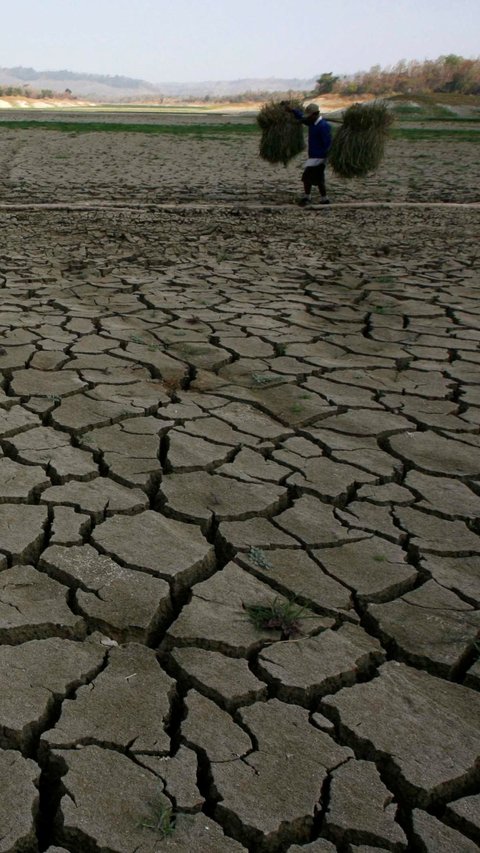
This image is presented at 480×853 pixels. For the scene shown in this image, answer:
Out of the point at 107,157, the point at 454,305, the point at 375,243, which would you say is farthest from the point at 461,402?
the point at 107,157

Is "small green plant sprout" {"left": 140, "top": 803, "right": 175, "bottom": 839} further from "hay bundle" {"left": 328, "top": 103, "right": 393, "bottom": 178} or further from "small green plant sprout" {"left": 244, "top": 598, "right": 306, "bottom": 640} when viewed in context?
"hay bundle" {"left": 328, "top": 103, "right": 393, "bottom": 178}

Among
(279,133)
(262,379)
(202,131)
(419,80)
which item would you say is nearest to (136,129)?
(202,131)

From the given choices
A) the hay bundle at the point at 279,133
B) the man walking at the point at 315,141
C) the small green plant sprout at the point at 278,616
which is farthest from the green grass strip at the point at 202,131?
the small green plant sprout at the point at 278,616

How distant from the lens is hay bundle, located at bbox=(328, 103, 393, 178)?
9953mm

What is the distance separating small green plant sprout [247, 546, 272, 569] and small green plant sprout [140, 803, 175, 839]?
0.96 meters

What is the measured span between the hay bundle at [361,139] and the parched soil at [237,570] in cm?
480

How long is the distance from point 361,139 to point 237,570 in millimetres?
8545

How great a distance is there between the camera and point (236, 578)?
2.49 m

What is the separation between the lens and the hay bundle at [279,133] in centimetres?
1062

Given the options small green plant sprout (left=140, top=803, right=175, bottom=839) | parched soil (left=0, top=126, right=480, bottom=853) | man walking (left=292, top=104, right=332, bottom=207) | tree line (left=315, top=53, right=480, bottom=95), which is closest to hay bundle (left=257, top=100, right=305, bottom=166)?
man walking (left=292, top=104, right=332, bottom=207)

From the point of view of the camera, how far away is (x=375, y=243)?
779cm

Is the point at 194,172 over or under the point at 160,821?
over

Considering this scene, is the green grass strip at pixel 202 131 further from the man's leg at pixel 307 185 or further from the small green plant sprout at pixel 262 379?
the small green plant sprout at pixel 262 379

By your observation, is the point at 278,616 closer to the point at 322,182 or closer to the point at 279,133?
the point at 322,182
